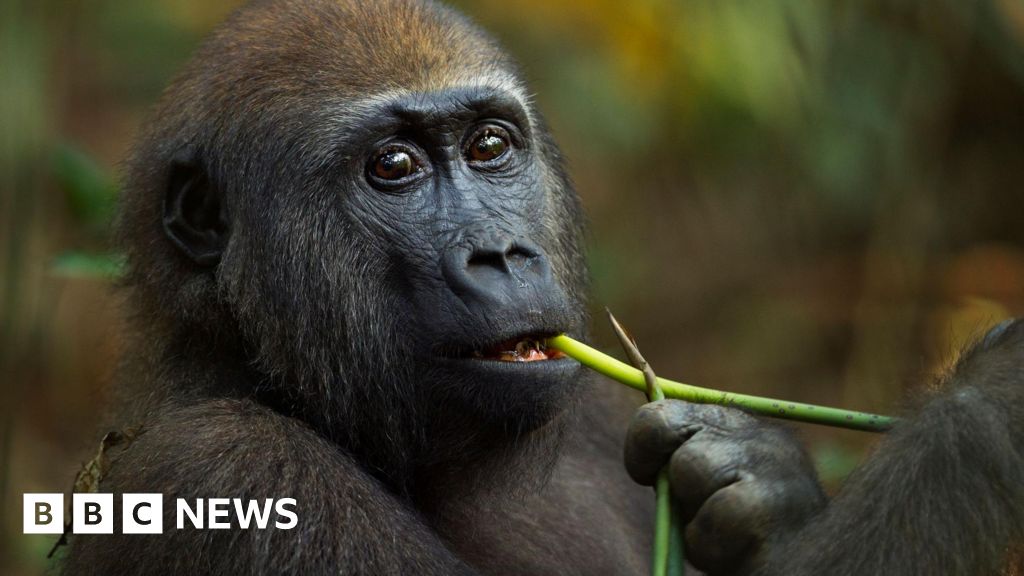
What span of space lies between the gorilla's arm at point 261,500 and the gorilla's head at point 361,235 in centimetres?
26

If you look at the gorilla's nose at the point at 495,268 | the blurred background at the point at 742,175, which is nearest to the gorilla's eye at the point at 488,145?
the gorilla's nose at the point at 495,268

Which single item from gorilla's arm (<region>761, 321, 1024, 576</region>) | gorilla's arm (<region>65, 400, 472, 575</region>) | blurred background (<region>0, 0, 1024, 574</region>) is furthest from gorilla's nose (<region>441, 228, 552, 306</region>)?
blurred background (<region>0, 0, 1024, 574</region>)

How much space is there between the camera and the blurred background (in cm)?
685

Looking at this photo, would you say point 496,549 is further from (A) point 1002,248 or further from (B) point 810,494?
(A) point 1002,248

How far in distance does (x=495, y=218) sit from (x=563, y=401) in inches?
20.9

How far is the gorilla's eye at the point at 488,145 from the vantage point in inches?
148

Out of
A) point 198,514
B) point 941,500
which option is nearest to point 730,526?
point 941,500

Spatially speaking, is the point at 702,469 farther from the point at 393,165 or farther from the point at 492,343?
the point at 393,165

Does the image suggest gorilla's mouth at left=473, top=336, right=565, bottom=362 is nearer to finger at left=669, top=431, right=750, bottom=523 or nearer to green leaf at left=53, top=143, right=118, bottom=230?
finger at left=669, top=431, right=750, bottom=523

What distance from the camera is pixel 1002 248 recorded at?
8.59 m

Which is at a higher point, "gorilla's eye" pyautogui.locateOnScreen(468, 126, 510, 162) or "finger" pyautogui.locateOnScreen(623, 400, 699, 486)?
"gorilla's eye" pyautogui.locateOnScreen(468, 126, 510, 162)

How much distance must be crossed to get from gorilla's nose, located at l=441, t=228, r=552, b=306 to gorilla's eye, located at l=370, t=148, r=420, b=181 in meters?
0.30

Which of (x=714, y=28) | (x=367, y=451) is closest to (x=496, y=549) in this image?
(x=367, y=451)

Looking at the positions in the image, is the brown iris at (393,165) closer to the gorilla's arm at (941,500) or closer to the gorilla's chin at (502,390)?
the gorilla's chin at (502,390)
